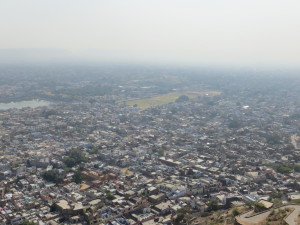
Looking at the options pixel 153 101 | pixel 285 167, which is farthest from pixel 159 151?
pixel 153 101

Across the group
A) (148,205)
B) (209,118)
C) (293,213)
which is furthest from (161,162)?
(209,118)

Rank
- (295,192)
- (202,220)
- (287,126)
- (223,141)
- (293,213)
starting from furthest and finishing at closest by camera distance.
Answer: (287,126) → (223,141) → (295,192) → (202,220) → (293,213)

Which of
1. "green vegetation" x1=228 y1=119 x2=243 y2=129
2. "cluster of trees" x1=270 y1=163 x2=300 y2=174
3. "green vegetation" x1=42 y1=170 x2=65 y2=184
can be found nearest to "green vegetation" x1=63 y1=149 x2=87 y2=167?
"green vegetation" x1=42 y1=170 x2=65 y2=184

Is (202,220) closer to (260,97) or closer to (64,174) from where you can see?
(64,174)

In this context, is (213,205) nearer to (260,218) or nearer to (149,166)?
(260,218)

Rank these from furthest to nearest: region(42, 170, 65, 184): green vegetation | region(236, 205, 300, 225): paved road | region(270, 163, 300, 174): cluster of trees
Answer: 1. region(270, 163, 300, 174): cluster of trees
2. region(42, 170, 65, 184): green vegetation
3. region(236, 205, 300, 225): paved road

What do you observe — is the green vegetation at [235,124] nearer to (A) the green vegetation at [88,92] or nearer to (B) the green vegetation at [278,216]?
(B) the green vegetation at [278,216]

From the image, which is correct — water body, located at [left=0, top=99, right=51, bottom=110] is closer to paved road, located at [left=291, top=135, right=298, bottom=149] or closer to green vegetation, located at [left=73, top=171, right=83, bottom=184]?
green vegetation, located at [left=73, top=171, right=83, bottom=184]

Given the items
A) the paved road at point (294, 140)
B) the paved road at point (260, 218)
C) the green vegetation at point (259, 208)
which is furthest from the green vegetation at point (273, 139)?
the paved road at point (260, 218)
